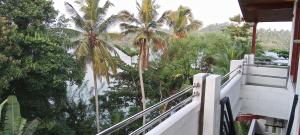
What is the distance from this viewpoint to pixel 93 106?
19.2m

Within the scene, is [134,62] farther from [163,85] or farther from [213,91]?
[213,91]

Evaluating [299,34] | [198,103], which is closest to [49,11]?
[299,34]

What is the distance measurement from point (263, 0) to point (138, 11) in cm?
1247

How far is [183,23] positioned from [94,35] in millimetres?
8709

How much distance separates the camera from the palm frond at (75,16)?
16.6m

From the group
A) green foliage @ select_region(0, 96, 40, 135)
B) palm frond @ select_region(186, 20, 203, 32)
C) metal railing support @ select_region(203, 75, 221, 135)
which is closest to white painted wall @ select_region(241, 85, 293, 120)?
metal railing support @ select_region(203, 75, 221, 135)

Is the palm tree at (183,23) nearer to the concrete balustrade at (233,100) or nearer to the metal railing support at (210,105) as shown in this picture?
the concrete balustrade at (233,100)

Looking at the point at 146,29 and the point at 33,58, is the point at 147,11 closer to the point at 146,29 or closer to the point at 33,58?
the point at 146,29

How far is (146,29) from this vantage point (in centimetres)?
1830

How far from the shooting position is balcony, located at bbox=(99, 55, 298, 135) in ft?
7.74

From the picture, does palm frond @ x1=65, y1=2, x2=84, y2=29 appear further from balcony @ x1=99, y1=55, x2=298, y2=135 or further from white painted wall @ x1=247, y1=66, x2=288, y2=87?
white painted wall @ x1=247, y1=66, x2=288, y2=87

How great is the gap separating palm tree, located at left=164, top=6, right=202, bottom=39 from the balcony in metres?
15.7

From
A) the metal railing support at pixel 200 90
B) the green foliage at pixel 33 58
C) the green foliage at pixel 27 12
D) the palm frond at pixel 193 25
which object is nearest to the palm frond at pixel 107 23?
the green foliage at pixel 33 58

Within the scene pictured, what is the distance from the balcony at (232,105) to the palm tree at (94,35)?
1067 centimetres
